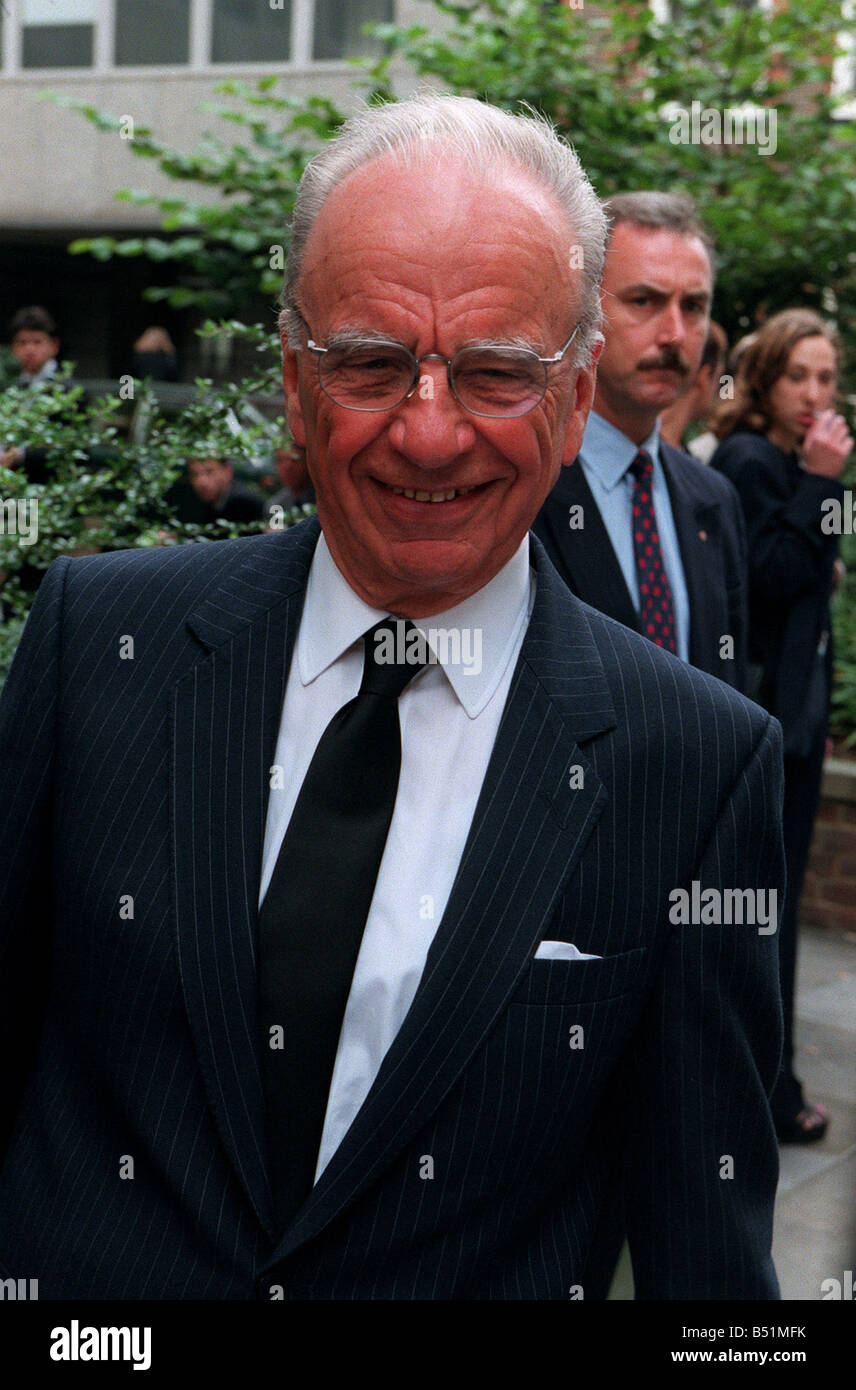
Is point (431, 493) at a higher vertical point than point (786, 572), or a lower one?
higher

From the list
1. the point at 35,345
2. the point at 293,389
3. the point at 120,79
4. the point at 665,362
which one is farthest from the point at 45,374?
the point at 120,79

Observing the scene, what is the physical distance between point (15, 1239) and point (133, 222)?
60.3ft

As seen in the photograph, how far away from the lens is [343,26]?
16.7 meters

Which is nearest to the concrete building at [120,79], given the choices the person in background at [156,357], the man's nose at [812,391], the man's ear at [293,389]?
the person in background at [156,357]

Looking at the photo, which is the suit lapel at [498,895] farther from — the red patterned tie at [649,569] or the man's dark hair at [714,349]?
the man's dark hair at [714,349]

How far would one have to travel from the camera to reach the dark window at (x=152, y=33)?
1728 centimetres

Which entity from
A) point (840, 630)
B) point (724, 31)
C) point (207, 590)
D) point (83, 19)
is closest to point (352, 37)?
point (83, 19)

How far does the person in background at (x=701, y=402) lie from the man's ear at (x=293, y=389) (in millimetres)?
2850

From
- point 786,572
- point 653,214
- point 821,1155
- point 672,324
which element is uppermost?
point 653,214

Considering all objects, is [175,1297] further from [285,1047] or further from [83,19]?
[83,19]

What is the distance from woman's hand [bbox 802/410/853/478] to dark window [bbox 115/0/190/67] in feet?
49.5

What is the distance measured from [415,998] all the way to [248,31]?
1783cm

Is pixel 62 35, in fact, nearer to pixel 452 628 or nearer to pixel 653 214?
pixel 653 214

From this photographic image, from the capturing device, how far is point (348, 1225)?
1515mm
